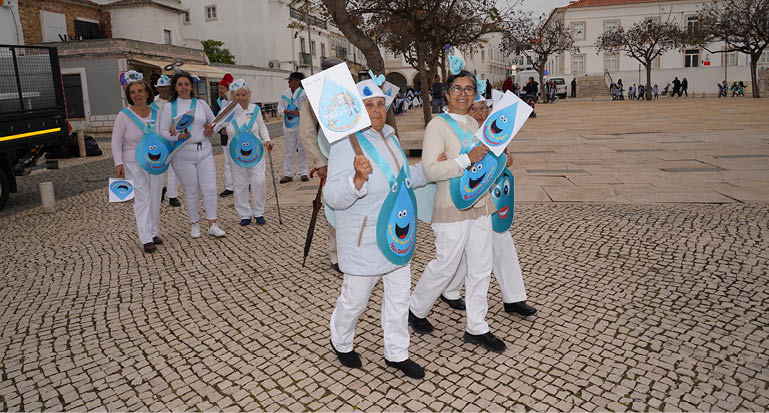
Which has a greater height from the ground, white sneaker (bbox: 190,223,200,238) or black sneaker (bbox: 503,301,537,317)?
white sneaker (bbox: 190,223,200,238)

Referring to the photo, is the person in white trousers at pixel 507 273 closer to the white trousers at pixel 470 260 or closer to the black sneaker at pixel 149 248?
the white trousers at pixel 470 260

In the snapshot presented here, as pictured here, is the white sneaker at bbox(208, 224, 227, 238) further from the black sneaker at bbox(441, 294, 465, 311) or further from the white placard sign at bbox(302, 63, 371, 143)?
the white placard sign at bbox(302, 63, 371, 143)

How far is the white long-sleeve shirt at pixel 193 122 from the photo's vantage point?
621 centimetres

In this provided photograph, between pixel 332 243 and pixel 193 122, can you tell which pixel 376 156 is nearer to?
pixel 332 243

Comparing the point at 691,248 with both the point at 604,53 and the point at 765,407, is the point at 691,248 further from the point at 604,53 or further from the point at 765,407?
the point at 604,53

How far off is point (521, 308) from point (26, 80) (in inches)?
358

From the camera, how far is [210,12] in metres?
45.2

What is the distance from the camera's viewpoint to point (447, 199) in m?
3.45

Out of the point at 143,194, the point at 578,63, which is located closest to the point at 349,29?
the point at 143,194

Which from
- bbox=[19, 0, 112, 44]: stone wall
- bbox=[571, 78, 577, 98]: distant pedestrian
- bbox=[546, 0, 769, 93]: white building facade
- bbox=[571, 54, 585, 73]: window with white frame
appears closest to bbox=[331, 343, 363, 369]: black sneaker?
bbox=[19, 0, 112, 44]: stone wall

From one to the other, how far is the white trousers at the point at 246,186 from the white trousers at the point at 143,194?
1.10 m

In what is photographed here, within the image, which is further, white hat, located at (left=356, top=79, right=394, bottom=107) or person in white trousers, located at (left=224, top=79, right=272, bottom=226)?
person in white trousers, located at (left=224, top=79, right=272, bottom=226)

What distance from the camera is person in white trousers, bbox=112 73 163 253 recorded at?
20.1 ft

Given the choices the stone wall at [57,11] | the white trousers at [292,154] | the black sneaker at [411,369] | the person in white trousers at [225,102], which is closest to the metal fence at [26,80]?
the person in white trousers at [225,102]
